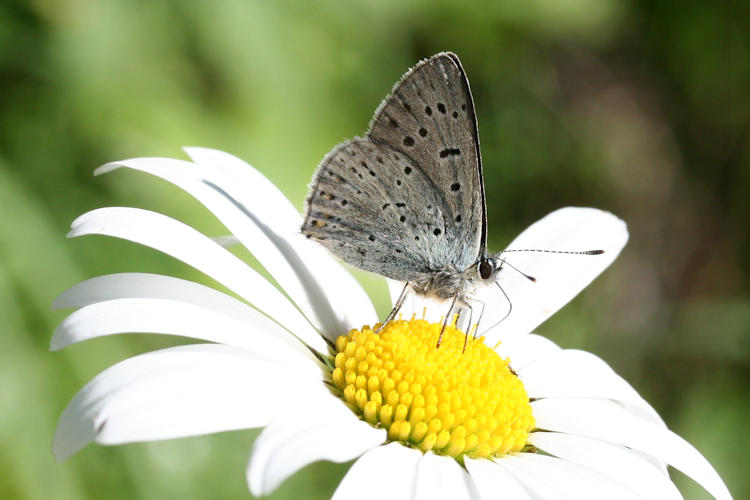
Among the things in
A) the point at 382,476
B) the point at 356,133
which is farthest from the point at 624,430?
the point at 356,133

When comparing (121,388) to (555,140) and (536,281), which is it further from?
(555,140)

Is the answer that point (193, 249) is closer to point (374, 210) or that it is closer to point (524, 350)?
point (374, 210)

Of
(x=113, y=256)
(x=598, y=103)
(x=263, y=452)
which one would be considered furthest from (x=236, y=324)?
(x=598, y=103)

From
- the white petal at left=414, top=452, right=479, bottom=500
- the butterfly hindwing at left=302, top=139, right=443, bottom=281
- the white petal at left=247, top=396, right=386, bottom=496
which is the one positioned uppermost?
the butterfly hindwing at left=302, top=139, right=443, bottom=281

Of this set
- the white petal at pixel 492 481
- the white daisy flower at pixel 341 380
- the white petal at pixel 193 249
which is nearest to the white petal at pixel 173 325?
the white daisy flower at pixel 341 380

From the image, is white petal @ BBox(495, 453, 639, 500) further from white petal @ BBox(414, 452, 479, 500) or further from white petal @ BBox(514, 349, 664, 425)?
white petal @ BBox(514, 349, 664, 425)

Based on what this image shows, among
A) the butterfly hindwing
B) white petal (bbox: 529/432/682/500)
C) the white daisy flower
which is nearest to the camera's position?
the white daisy flower

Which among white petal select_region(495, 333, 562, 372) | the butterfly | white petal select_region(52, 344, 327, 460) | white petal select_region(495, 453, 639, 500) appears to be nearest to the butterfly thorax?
the butterfly
